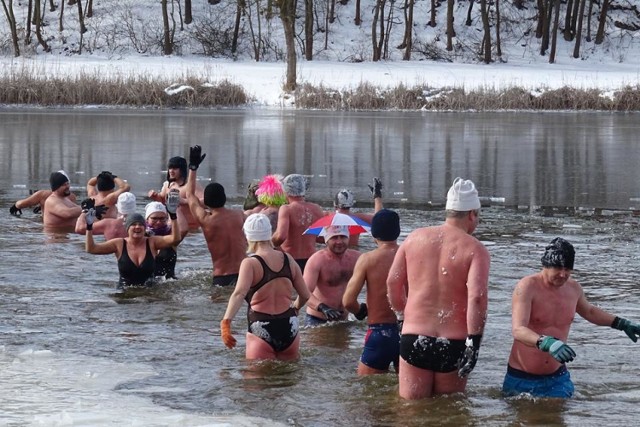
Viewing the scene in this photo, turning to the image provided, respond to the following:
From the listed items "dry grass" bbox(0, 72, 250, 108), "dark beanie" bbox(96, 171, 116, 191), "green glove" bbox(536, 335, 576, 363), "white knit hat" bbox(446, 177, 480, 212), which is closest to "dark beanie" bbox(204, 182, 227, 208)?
"dark beanie" bbox(96, 171, 116, 191)

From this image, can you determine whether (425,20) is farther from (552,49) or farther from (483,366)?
(483,366)

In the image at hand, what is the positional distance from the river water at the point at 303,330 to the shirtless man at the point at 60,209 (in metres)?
0.24

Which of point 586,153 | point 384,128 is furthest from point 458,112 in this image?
point 586,153

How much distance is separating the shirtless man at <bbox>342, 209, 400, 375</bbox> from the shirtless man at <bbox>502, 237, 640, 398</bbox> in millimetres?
941

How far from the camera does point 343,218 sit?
884 cm

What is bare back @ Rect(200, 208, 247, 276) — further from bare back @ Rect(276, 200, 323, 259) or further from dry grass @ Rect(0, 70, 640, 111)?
dry grass @ Rect(0, 70, 640, 111)

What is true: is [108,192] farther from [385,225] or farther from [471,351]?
[471,351]

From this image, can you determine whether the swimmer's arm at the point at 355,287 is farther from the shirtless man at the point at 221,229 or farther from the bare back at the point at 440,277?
the shirtless man at the point at 221,229

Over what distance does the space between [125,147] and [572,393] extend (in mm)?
19304

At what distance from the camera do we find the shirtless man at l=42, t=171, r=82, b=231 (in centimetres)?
1478

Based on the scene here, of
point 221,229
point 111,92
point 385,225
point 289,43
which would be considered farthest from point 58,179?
point 289,43

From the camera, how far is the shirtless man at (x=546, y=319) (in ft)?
22.4

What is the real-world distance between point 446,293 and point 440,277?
3.9 inches

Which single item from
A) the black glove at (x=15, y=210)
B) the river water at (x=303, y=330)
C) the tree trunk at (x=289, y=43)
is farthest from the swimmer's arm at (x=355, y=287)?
the tree trunk at (x=289, y=43)
